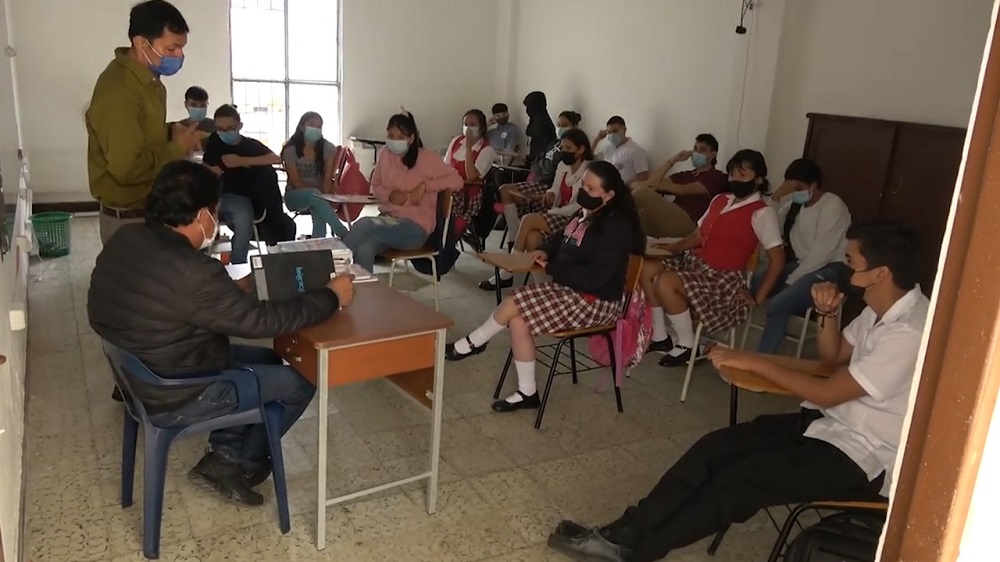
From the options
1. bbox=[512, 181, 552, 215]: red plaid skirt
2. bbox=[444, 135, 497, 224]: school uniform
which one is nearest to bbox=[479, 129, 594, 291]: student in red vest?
bbox=[512, 181, 552, 215]: red plaid skirt

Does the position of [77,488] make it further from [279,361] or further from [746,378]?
[746,378]

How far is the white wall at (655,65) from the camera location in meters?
5.88

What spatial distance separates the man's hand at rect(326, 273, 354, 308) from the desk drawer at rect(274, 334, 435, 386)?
177 mm

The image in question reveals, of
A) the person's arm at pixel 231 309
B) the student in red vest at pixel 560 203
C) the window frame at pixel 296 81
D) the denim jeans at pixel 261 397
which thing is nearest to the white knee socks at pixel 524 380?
the denim jeans at pixel 261 397

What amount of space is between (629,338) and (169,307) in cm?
198

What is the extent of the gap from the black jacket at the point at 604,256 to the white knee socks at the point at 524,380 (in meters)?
0.40

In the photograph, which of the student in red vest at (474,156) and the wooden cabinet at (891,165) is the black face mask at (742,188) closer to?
the wooden cabinet at (891,165)

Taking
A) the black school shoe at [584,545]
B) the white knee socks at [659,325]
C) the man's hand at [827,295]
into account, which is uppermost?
the man's hand at [827,295]

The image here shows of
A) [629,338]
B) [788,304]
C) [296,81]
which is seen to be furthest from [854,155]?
[296,81]

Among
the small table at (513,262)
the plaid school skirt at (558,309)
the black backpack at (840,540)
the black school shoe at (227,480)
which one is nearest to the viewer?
the black backpack at (840,540)

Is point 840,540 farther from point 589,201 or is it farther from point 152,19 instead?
point 152,19

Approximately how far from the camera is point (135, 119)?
111 inches

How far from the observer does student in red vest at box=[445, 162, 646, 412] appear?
328 centimetres

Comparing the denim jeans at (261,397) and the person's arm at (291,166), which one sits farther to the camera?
the person's arm at (291,166)
